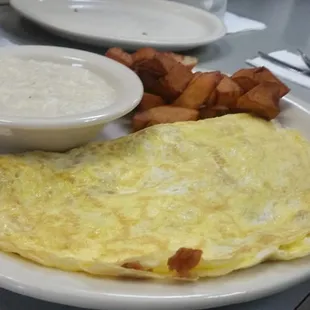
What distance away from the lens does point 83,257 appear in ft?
2.33

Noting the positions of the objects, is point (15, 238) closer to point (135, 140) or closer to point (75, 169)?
point (75, 169)

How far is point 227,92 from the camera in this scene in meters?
1.16

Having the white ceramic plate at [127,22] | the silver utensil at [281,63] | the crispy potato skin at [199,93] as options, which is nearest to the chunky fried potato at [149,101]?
the crispy potato skin at [199,93]

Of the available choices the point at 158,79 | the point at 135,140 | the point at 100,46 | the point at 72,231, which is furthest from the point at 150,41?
the point at 72,231

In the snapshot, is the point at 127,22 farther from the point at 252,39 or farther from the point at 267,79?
the point at 267,79

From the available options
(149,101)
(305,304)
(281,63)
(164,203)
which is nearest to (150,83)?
(149,101)

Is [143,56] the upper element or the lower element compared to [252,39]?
upper

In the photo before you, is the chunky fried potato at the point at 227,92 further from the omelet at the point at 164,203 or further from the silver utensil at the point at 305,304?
the silver utensil at the point at 305,304

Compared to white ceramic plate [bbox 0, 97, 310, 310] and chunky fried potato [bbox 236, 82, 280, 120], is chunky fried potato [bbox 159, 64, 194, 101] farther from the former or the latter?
white ceramic plate [bbox 0, 97, 310, 310]

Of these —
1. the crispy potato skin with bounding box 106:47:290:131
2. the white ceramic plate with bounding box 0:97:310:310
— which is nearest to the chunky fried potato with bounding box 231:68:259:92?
the crispy potato skin with bounding box 106:47:290:131

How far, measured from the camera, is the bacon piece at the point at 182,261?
27.4 inches

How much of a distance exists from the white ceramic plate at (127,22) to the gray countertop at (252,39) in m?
0.06

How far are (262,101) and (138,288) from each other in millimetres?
576

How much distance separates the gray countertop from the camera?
2.76 feet
